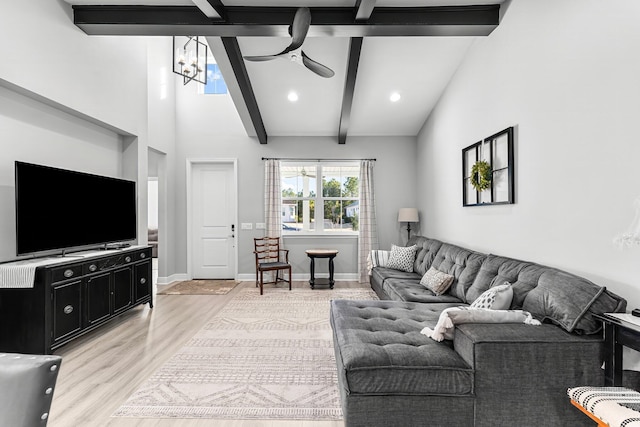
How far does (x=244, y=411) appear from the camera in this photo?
2223mm

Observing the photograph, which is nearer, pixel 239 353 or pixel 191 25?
pixel 239 353

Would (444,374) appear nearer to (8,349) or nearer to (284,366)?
(284,366)

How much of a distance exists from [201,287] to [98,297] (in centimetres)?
240

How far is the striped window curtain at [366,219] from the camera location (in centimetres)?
633

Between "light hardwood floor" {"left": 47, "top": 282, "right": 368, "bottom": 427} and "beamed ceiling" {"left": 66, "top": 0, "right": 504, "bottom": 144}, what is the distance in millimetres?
3016

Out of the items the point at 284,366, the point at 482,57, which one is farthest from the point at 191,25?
the point at 284,366

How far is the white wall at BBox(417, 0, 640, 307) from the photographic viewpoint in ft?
6.66

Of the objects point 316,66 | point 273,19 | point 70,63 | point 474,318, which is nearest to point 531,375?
point 474,318

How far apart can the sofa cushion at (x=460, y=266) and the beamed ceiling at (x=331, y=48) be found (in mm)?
2245

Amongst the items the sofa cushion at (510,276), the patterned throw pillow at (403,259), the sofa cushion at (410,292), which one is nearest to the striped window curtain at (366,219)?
the patterned throw pillow at (403,259)

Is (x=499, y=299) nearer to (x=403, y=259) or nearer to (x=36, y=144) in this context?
(x=403, y=259)

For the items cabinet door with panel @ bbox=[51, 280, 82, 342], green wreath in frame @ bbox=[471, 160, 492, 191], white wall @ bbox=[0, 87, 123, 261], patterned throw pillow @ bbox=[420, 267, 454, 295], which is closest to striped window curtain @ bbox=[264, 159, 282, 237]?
white wall @ bbox=[0, 87, 123, 261]

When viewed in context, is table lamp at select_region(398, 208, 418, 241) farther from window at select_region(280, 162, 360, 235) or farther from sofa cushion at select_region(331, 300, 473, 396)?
sofa cushion at select_region(331, 300, 473, 396)

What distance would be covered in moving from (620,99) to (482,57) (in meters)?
2.10
